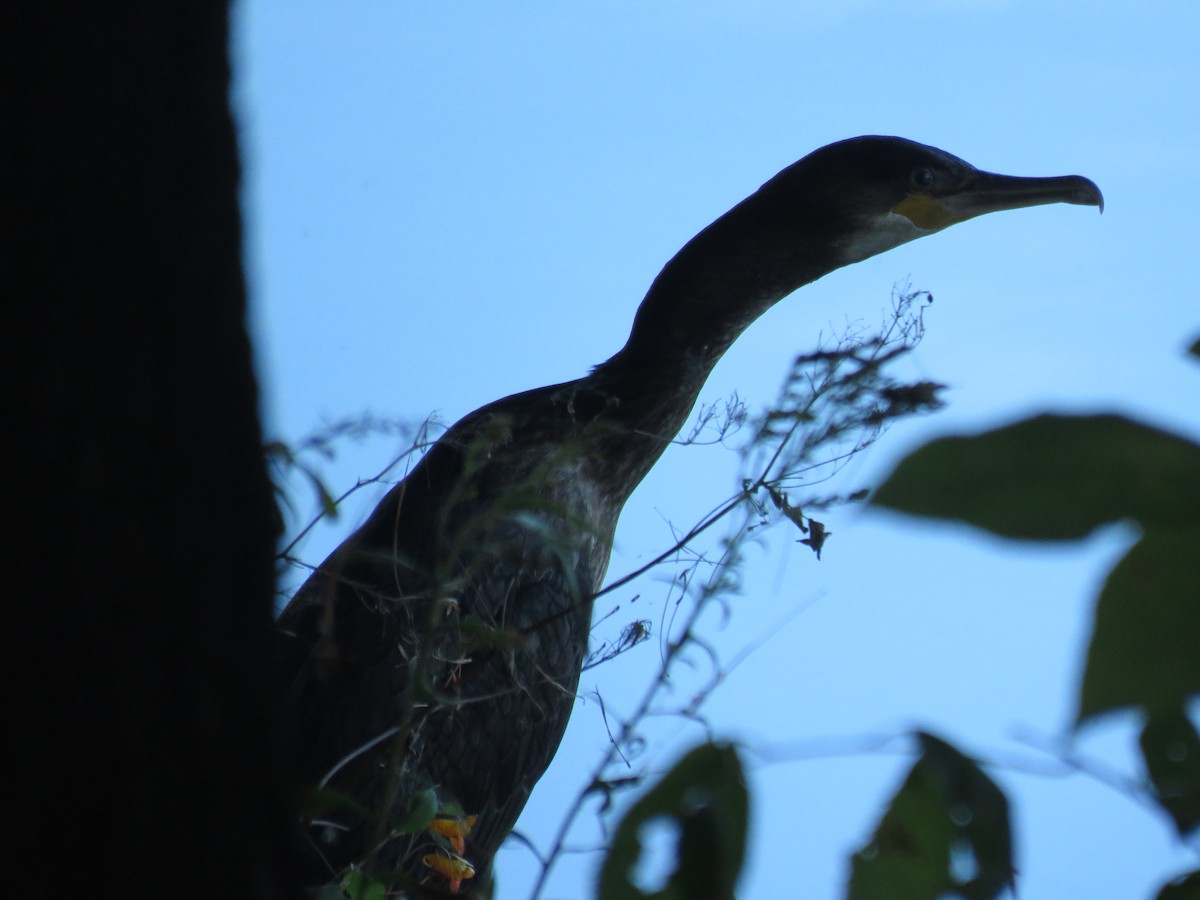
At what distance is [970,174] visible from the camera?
107 inches

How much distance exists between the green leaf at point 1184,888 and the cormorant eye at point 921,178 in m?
2.39

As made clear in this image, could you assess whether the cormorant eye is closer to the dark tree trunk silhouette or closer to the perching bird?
the perching bird

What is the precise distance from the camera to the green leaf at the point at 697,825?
42 cm

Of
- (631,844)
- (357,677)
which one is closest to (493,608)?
(357,677)

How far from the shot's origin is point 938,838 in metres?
0.43

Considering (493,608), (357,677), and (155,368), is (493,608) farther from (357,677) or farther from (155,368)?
(155,368)

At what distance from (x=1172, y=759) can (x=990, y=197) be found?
2.48m

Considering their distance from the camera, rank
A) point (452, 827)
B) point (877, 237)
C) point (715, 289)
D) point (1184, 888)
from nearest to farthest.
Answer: point (1184, 888) < point (452, 827) < point (715, 289) < point (877, 237)

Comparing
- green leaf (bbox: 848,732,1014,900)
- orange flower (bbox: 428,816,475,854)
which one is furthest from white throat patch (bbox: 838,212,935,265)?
green leaf (bbox: 848,732,1014,900)

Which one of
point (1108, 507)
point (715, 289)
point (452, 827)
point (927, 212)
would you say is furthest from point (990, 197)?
point (1108, 507)

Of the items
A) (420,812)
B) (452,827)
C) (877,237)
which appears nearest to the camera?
(420,812)

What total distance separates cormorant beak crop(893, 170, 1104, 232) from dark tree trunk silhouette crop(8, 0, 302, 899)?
2.29m

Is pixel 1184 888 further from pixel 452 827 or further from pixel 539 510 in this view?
pixel 539 510

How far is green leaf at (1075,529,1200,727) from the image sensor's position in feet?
1.00
